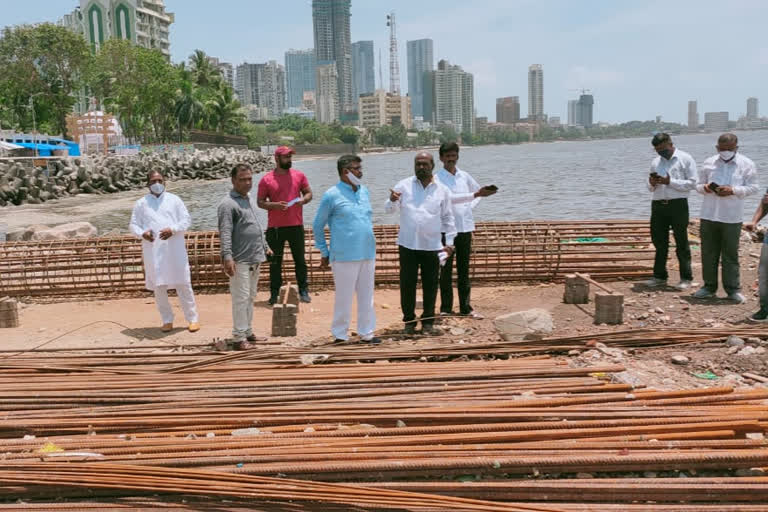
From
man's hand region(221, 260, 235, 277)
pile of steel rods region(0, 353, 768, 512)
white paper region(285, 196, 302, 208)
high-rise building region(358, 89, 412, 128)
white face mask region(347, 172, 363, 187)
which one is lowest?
pile of steel rods region(0, 353, 768, 512)

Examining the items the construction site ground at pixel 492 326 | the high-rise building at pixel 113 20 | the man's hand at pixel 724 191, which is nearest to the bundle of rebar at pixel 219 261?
the construction site ground at pixel 492 326

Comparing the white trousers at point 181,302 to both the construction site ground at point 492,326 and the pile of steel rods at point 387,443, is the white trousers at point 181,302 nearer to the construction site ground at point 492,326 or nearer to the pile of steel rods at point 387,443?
the construction site ground at point 492,326

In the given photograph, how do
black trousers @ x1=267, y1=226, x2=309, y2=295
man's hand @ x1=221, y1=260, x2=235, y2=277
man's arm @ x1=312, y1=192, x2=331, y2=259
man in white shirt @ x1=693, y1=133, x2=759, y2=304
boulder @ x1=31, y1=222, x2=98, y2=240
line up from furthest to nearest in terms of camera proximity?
boulder @ x1=31, y1=222, x2=98, y2=240, black trousers @ x1=267, y1=226, x2=309, y2=295, man in white shirt @ x1=693, y1=133, x2=759, y2=304, man's arm @ x1=312, y1=192, x2=331, y2=259, man's hand @ x1=221, y1=260, x2=235, y2=277

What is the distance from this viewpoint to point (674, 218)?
7.54 m

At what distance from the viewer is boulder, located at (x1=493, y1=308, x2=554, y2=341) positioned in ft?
19.0

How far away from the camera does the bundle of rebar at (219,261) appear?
8672mm

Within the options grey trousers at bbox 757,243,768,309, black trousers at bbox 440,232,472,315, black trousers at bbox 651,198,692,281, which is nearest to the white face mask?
black trousers at bbox 440,232,472,315

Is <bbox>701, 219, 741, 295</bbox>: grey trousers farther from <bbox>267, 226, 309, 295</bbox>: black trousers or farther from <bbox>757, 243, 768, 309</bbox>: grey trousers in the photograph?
<bbox>267, 226, 309, 295</bbox>: black trousers

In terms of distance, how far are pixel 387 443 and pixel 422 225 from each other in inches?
119

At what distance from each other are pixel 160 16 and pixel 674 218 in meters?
105

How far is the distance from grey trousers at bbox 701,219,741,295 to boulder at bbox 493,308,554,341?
231cm

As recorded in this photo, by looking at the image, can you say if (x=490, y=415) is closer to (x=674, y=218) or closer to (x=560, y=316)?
(x=560, y=316)

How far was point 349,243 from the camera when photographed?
5773 mm

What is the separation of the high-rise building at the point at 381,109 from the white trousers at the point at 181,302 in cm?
17630
